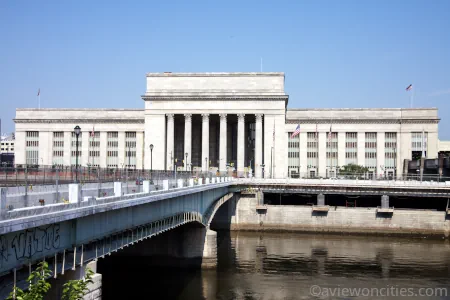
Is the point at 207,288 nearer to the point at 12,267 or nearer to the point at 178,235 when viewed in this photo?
the point at 178,235

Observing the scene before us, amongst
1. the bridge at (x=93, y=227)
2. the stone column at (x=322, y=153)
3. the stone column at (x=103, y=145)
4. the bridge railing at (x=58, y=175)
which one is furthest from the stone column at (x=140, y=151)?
the bridge railing at (x=58, y=175)

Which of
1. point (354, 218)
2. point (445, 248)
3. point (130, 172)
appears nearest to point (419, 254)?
point (445, 248)

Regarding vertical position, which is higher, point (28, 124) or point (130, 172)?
point (28, 124)

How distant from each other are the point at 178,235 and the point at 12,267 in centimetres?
3537

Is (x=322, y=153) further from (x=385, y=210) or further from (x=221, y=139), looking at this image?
(x=385, y=210)

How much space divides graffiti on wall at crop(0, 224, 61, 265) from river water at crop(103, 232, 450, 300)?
21678 mm

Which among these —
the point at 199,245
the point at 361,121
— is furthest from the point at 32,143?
the point at 199,245

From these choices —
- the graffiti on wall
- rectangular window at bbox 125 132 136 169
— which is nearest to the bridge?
the graffiti on wall

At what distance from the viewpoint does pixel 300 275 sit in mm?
51031

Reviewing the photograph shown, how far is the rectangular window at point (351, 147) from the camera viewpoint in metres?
133

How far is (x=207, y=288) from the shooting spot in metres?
45.0

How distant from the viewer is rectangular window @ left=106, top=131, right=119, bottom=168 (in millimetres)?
138000

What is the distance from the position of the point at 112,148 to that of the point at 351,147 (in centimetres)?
5823

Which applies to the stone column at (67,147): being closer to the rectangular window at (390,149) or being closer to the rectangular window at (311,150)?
the rectangular window at (311,150)
